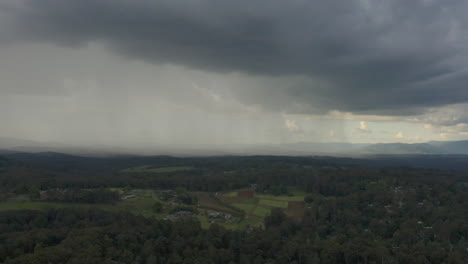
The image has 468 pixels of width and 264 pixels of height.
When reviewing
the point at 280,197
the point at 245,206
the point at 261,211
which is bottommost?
the point at 261,211

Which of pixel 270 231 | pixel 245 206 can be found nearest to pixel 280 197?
pixel 245 206

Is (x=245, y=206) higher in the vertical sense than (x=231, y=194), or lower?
lower

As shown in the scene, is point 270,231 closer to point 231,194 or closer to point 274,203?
point 274,203

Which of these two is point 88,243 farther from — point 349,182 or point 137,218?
point 349,182

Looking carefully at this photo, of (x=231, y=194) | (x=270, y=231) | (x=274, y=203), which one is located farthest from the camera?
(x=231, y=194)

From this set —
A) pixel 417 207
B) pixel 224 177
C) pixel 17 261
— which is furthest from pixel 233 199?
pixel 17 261

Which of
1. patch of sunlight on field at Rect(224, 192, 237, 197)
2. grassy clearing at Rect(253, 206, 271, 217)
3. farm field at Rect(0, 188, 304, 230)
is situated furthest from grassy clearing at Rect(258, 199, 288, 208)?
patch of sunlight on field at Rect(224, 192, 237, 197)
